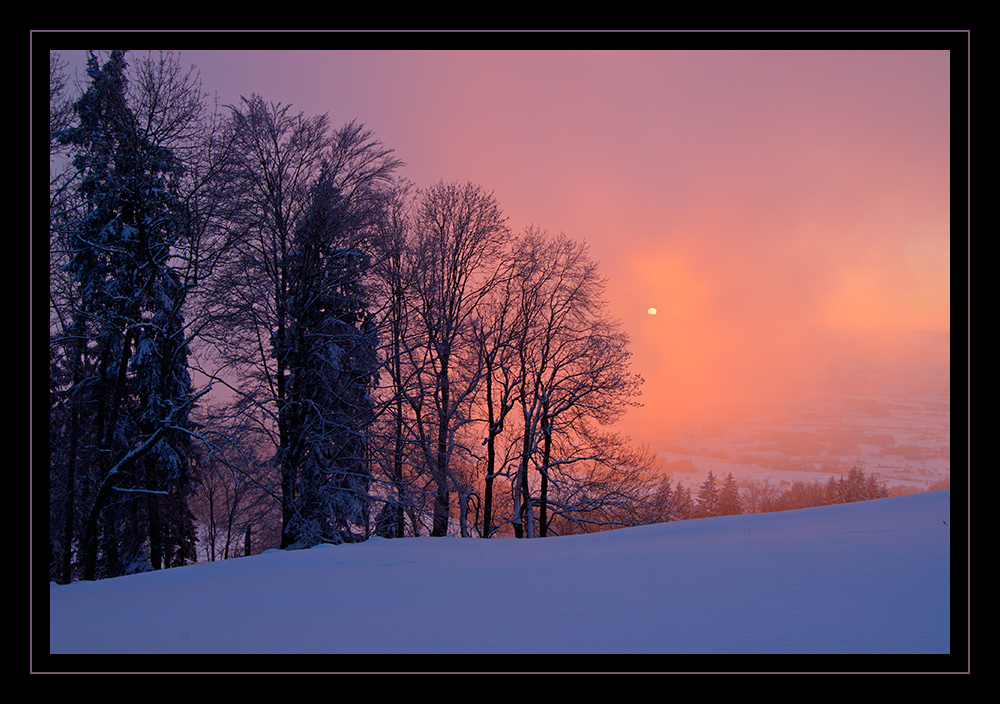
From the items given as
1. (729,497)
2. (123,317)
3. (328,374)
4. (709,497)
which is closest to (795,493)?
(729,497)

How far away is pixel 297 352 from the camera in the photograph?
13258 mm

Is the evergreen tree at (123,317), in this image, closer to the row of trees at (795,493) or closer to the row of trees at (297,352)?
the row of trees at (297,352)

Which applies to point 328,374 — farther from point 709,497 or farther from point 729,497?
point 709,497

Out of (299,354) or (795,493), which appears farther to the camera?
(795,493)

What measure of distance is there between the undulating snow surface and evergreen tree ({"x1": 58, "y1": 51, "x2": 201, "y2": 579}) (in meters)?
7.09

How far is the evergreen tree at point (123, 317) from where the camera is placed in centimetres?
1018

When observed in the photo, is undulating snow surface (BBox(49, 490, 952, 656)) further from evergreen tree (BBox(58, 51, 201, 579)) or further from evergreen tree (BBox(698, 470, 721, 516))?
evergreen tree (BBox(698, 470, 721, 516))

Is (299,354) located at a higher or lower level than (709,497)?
higher

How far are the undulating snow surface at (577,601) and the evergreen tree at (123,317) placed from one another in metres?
7.09

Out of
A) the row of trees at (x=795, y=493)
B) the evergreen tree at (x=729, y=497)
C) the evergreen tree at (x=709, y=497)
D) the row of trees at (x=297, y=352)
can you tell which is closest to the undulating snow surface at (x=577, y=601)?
the row of trees at (x=297, y=352)

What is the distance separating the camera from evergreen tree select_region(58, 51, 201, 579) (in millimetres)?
10180

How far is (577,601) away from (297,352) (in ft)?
37.6

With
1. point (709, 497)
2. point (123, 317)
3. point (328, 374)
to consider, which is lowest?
point (709, 497)

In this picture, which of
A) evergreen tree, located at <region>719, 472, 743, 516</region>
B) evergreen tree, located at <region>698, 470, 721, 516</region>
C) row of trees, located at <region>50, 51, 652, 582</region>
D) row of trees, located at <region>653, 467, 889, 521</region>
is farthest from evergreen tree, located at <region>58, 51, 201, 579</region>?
evergreen tree, located at <region>698, 470, 721, 516</region>
